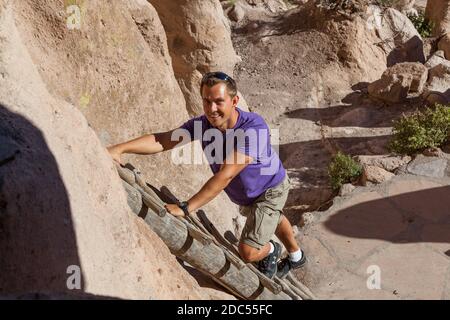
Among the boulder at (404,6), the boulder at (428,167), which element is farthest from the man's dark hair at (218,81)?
the boulder at (404,6)

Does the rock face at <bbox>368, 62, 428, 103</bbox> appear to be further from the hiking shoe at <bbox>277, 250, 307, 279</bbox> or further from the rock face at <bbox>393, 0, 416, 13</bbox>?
the hiking shoe at <bbox>277, 250, 307, 279</bbox>

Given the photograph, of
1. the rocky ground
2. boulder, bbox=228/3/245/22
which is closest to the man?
the rocky ground

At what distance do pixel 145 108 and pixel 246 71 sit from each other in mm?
7105

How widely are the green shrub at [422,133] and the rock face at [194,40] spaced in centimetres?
223

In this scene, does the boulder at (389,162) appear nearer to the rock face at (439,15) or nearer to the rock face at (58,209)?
the rock face at (58,209)

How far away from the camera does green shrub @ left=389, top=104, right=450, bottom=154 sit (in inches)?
300

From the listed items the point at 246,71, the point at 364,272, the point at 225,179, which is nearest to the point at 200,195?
the point at 225,179

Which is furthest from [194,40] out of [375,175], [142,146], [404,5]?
[404,5]

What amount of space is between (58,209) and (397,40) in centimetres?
1066

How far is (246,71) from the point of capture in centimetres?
1184

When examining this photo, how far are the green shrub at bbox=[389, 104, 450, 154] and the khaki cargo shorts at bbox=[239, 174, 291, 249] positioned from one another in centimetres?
394

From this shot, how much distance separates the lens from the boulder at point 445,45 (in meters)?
12.1

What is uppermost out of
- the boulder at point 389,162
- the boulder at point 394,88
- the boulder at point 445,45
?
the boulder at point 445,45
